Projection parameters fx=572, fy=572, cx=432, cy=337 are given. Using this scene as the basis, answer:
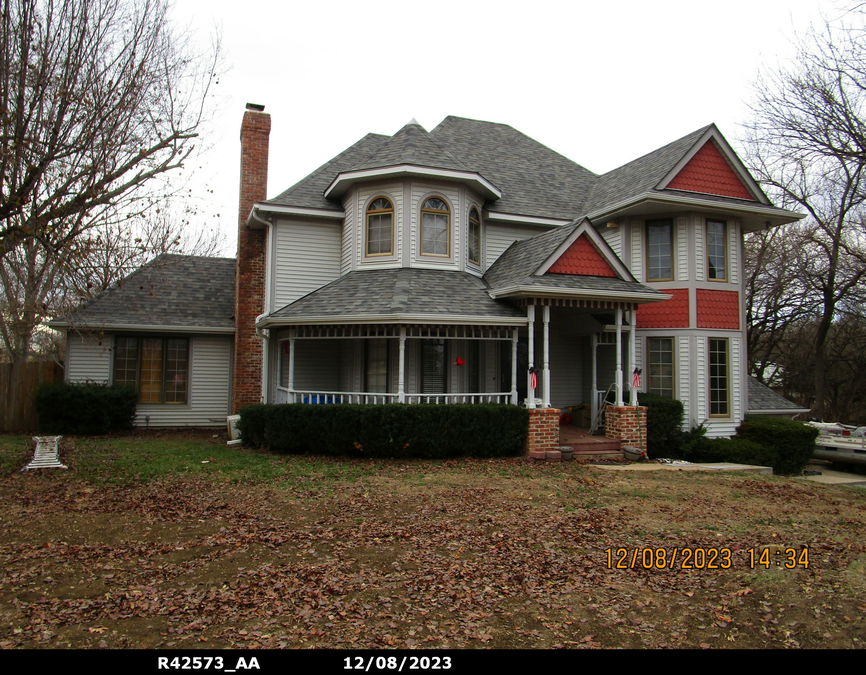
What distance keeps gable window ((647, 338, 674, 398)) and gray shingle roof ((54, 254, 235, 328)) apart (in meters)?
12.1

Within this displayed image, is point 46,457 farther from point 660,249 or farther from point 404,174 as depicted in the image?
point 660,249

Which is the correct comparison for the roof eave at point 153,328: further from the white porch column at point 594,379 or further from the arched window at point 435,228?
the white porch column at point 594,379

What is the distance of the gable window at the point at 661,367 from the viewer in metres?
14.8

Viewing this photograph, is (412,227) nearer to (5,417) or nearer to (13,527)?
(13,527)

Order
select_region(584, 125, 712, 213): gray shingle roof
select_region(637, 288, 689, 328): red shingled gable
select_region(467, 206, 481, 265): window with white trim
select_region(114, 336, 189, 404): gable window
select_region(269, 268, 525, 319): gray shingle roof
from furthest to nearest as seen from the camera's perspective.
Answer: select_region(114, 336, 189, 404): gable window → select_region(467, 206, 481, 265): window with white trim → select_region(584, 125, 712, 213): gray shingle roof → select_region(637, 288, 689, 328): red shingled gable → select_region(269, 268, 525, 319): gray shingle roof

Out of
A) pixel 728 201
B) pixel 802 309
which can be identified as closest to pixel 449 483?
pixel 728 201

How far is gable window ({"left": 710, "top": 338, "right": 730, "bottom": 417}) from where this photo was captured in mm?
14766

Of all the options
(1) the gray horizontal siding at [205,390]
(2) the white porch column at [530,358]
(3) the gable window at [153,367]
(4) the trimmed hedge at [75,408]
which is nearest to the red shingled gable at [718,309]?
(2) the white porch column at [530,358]

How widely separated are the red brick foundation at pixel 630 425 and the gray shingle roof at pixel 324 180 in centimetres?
881

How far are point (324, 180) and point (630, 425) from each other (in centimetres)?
1040

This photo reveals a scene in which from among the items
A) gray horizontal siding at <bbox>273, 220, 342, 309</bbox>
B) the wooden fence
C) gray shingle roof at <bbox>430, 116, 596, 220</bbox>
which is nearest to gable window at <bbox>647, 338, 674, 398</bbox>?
gray shingle roof at <bbox>430, 116, 596, 220</bbox>

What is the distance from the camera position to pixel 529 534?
6.87 m

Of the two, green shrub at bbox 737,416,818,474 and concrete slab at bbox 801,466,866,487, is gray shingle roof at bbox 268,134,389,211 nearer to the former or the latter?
green shrub at bbox 737,416,818,474

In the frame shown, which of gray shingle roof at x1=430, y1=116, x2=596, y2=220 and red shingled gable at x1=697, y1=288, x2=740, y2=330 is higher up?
gray shingle roof at x1=430, y1=116, x2=596, y2=220
